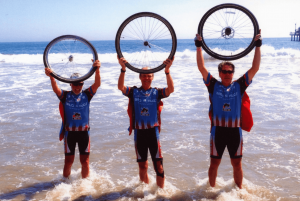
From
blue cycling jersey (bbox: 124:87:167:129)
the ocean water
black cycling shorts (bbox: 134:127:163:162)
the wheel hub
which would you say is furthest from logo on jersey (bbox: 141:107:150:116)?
the wheel hub

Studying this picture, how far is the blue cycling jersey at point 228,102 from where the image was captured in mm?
4207

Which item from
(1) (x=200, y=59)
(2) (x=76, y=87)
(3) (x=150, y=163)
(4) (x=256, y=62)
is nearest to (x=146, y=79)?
(1) (x=200, y=59)

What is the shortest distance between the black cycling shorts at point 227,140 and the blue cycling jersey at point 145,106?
37.2 inches

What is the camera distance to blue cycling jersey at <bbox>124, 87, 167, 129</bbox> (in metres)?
4.39

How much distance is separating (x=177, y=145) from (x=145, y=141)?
251cm

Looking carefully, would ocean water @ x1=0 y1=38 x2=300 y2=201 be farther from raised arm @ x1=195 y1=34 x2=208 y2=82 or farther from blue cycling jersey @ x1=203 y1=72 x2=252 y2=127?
raised arm @ x1=195 y1=34 x2=208 y2=82

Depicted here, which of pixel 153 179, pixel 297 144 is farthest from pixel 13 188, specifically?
pixel 297 144

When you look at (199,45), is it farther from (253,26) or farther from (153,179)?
(153,179)

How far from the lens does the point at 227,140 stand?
430cm

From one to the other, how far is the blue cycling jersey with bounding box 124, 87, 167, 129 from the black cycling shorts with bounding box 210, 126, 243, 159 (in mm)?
945

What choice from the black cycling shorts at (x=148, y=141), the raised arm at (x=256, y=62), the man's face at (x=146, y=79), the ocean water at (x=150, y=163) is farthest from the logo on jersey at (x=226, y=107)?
the ocean water at (x=150, y=163)

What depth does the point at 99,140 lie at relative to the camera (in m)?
7.16

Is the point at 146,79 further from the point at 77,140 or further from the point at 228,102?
the point at 77,140

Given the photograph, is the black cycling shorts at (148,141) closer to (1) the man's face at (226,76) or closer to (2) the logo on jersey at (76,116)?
(2) the logo on jersey at (76,116)
